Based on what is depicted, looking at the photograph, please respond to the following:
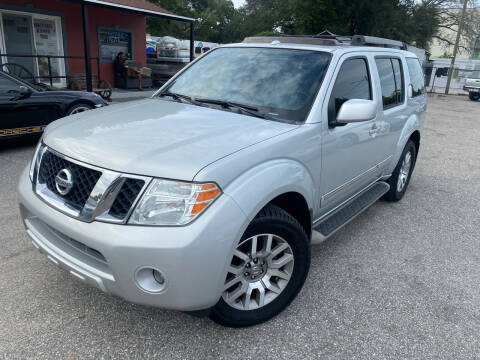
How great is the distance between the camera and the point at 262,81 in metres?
3.27

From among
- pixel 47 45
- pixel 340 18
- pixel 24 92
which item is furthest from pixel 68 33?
pixel 340 18

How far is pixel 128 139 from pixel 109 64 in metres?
14.3

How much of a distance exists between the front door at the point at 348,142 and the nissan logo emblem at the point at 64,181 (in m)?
1.79

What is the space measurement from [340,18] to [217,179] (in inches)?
939

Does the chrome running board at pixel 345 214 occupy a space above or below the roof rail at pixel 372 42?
below

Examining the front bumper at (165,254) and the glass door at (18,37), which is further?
the glass door at (18,37)

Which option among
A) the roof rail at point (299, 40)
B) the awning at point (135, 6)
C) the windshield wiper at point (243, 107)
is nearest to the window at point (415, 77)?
the roof rail at point (299, 40)

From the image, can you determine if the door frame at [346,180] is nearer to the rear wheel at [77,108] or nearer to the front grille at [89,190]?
the front grille at [89,190]

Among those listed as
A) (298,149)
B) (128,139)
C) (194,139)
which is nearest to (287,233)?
(298,149)

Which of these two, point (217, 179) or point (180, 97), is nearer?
point (217, 179)

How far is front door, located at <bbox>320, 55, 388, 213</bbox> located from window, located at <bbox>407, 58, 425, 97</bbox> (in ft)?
4.55

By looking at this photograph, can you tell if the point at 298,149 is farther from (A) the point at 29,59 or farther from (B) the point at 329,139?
(A) the point at 29,59

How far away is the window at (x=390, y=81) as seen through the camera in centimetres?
410

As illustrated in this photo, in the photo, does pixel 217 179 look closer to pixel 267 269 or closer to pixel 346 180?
pixel 267 269
